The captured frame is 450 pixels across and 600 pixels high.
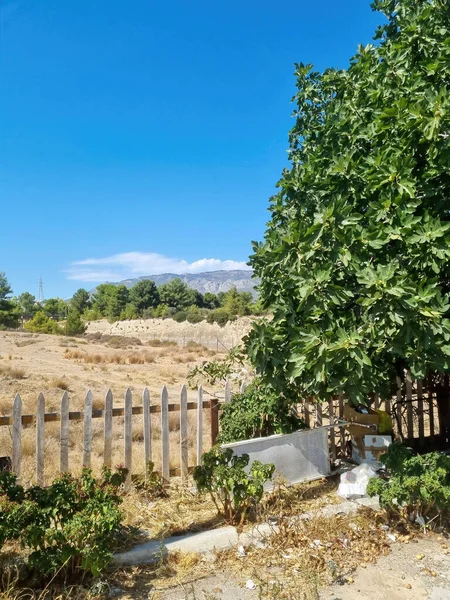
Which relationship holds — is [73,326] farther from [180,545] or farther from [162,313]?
[180,545]

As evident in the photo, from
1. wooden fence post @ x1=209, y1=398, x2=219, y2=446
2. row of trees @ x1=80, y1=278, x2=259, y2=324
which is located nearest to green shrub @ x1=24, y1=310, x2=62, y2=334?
row of trees @ x1=80, y1=278, x2=259, y2=324

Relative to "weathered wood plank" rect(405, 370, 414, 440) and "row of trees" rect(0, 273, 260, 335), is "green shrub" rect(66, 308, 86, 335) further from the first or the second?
"weathered wood plank" rect(405, 370, 414, 440)

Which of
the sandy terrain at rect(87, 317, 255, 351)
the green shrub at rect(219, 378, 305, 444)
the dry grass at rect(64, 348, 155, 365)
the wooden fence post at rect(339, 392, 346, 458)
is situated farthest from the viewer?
the sandy terrain at rect(87, 317, 255, 351)

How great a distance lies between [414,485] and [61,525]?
9.63 ft

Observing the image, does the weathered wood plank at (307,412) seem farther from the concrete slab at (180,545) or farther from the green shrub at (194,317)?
the green shrub at (194,317)

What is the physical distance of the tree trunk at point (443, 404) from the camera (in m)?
7.00

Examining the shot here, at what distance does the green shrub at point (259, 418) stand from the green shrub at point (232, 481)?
1003mm

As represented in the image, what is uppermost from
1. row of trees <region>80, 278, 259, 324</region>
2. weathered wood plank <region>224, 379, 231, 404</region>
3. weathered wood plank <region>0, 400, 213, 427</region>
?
row of trees <region>80, 278, 259, 324</region>

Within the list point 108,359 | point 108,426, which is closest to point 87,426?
point 108,426

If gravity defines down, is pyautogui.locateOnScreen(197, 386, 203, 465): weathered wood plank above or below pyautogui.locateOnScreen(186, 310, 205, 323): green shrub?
below

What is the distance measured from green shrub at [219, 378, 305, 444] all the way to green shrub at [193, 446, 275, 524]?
100 cm

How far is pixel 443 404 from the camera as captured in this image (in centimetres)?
700

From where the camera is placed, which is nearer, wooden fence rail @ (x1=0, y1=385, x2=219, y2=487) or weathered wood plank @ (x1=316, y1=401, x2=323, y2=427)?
wooden fence rail @ (x1=0, y1=385, x2=219, y2=487)

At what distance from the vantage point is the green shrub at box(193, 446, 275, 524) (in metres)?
4.37
